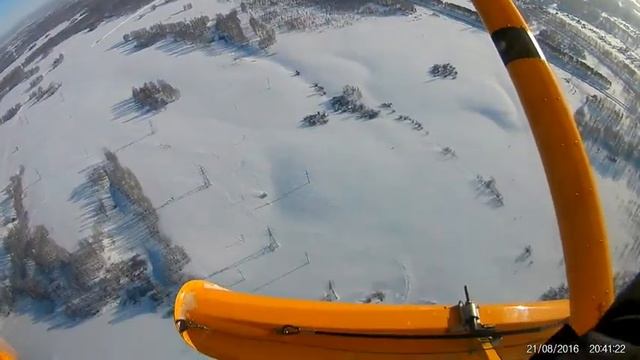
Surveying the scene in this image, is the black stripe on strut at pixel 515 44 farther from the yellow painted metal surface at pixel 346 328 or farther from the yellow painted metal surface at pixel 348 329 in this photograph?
the yellow painted metal surface at pixel 348 329

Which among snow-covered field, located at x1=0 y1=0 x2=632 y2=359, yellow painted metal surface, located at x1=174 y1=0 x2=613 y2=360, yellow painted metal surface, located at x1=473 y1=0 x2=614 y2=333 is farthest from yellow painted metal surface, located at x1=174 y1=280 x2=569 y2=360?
snow-covered field, located at x1=0 y1=0 x2=632 y2=359

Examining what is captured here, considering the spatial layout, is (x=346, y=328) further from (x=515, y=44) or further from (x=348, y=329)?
(x=515, y=44)

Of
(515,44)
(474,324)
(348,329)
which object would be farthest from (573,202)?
(348,329)

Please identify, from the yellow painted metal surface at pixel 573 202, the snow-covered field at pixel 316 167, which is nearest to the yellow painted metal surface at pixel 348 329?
the yellow painted metal surface at pixel 573 202

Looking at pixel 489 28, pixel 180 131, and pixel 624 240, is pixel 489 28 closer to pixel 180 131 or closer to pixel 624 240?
pixel 624 240

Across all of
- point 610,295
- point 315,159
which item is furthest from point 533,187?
point 610,295
